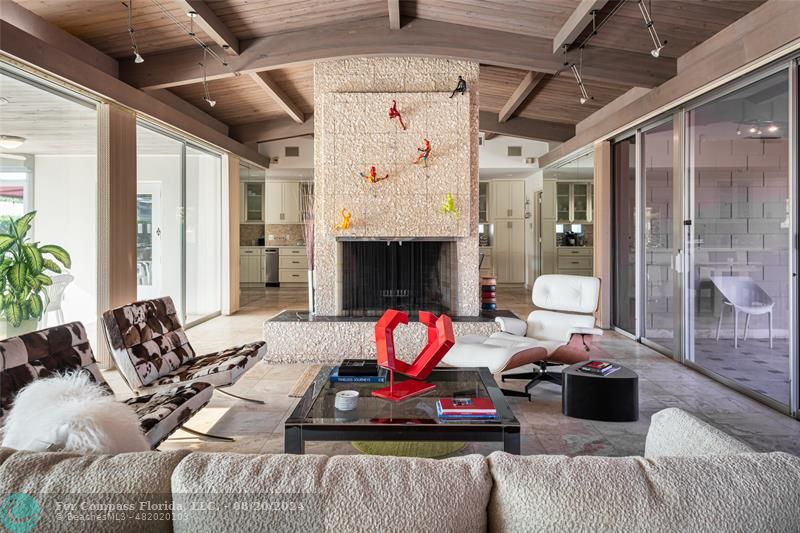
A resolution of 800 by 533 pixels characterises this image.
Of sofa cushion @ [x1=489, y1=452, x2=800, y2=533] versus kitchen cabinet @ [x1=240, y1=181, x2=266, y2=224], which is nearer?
sofa cushion @ [x1=489, y1=452, x2=800, y2=533]

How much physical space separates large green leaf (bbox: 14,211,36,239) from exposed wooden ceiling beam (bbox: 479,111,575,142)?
6.08 m

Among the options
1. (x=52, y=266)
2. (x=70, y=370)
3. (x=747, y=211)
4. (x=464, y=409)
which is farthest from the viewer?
(x=52, y=266)

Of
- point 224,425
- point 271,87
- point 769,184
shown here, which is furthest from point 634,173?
point 224,425

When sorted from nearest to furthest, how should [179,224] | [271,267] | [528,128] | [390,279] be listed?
[390,279], [179,224], [528,128], [271,267]

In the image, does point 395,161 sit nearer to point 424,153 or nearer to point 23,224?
point 424,153

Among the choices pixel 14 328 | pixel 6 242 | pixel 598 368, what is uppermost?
pixel 6 242

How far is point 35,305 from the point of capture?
3.84 meters

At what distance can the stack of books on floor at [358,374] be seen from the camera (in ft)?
9.47

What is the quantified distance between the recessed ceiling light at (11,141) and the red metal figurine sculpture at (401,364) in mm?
2873

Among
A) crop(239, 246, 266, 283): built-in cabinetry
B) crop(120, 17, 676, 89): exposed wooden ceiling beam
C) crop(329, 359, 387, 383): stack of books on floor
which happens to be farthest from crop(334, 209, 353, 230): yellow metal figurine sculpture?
crop(239, 246, 266, 283): built-in cabinetry

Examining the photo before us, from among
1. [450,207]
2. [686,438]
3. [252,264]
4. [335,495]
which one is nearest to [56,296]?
[450,207]

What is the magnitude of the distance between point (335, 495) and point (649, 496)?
0.50 m

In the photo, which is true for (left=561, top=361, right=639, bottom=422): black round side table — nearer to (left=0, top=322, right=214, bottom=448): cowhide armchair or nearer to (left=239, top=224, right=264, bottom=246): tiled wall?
(left=0, top=322, right=214, bottom=448): cowhide armchair

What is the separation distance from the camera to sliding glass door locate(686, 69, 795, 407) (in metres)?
3.47
